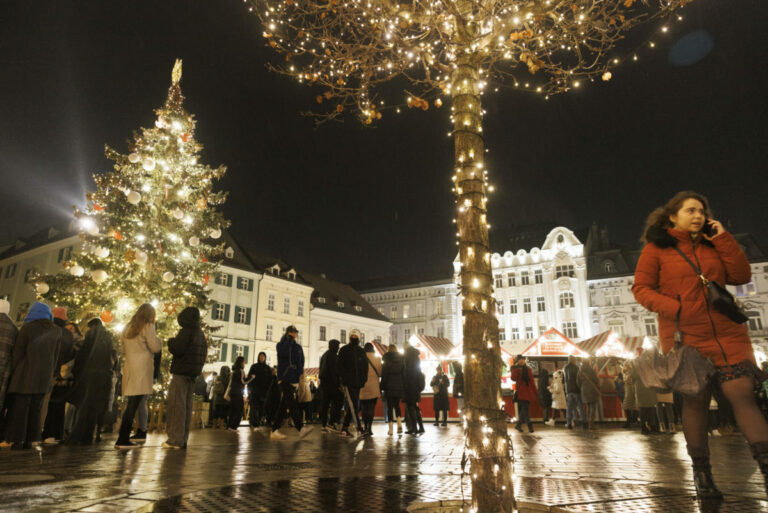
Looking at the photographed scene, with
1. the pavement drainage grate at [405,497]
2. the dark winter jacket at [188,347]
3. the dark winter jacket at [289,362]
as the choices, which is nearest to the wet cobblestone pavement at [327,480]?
the pavement drainage grate at [405,497]

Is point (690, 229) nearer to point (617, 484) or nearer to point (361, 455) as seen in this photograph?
point (617, 484)

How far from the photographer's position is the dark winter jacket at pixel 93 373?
26.8ft

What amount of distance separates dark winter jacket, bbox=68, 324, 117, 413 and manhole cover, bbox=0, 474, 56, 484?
12.4 feet

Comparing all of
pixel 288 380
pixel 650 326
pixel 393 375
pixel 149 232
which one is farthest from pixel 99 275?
pixel 650 326

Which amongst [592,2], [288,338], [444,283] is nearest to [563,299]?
[444,283]

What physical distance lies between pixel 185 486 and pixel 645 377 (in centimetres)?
360

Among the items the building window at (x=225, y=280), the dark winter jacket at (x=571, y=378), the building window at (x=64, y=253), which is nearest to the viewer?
the dark winter jacket at (x=571, y=378)

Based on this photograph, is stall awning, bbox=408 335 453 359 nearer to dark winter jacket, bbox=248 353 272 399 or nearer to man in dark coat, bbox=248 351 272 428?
man in dark coat, bbox=248 351 272 428

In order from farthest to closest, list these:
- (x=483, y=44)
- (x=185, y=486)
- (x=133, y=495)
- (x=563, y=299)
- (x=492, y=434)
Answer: (x=563, y=299) < (x=483, y=44) < (x=185, y=486) < (x=133, y=495) < (x=492, y=434)

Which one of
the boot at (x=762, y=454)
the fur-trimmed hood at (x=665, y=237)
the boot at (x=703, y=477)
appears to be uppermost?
the fur-trimmed hood at (x=665, y=237)

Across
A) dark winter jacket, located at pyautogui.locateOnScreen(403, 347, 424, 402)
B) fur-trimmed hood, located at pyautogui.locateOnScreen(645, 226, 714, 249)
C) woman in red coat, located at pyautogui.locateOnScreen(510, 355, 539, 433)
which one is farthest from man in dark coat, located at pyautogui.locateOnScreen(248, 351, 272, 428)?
fur-trimmed hood, located at pyautogui.locateOnScreen(645, 226, 714, 249)

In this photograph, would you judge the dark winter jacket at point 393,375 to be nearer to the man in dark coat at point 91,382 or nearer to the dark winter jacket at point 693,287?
the man in dark coat at point 91,382

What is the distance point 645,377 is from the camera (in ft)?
12.1

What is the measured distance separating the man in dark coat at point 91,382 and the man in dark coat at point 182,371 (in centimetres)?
150
